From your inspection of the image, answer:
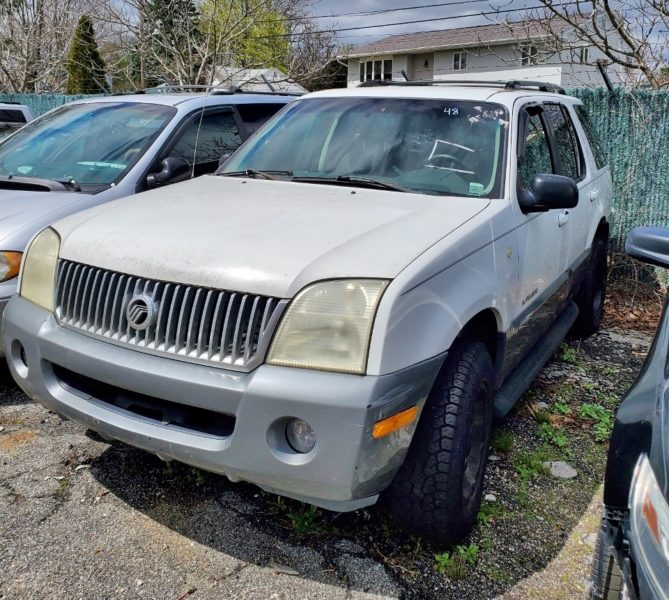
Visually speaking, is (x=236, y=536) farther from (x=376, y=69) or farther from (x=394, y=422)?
(x=376, y=69)

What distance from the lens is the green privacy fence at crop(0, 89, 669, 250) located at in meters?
6.61

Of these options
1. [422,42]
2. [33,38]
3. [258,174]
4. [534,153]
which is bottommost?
[258,174]

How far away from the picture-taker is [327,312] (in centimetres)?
227

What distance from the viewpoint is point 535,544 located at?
283cm

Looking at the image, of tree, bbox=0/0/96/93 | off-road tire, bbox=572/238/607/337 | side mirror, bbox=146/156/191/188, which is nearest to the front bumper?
side mirror, bbox=146/156/191/188

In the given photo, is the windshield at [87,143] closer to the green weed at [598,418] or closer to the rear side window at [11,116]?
the rear side window at [11,116]

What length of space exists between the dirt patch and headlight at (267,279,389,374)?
6.47ft

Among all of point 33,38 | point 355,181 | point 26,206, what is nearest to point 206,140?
point 26,206

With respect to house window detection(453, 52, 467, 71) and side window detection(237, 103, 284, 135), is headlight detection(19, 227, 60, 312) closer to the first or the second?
side window detection(237, 103, 284, 135)

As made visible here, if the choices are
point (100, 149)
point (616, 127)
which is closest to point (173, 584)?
point (100, 149)

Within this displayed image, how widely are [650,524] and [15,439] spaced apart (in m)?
3.19

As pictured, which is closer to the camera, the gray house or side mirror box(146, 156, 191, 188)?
side mirror box(146, 156, 191, 188)

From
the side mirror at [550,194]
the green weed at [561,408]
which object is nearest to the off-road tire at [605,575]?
the side mirror at [550,194]

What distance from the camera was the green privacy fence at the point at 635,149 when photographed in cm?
661
